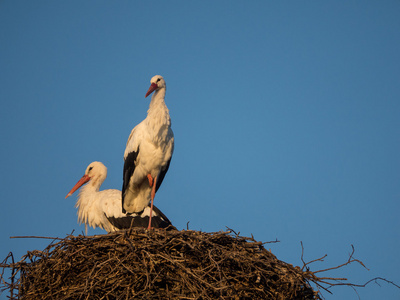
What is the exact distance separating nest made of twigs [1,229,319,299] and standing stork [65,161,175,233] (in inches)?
91.7

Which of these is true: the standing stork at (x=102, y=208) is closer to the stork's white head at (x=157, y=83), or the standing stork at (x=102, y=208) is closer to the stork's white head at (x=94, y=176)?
the stork's white head at (x=94, y=176)

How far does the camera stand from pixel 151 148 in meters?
6.45

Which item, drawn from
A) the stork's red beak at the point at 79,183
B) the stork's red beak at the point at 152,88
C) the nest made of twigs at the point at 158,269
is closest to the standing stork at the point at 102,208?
the stork's red beak at the point at 79,183

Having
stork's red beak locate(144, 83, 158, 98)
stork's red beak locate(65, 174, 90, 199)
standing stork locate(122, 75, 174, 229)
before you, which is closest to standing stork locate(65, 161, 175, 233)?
stork's red beak locate(65, 174, 90, 199)

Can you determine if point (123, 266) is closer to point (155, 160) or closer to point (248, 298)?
point (248, 298)

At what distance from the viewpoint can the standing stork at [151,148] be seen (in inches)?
252

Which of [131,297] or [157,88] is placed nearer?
[131,297]

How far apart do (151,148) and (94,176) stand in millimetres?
2247

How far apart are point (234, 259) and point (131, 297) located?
A: 0.88 m

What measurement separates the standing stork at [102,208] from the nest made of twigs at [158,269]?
7.64 ft

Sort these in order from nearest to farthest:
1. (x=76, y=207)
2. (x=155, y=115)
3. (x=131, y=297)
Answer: (x=131, y=297) → (x=155, y=115) → (x=76, y=207)

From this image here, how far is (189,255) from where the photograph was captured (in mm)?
4605

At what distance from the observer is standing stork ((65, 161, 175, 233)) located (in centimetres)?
726

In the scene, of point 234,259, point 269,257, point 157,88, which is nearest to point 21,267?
point 234,259
